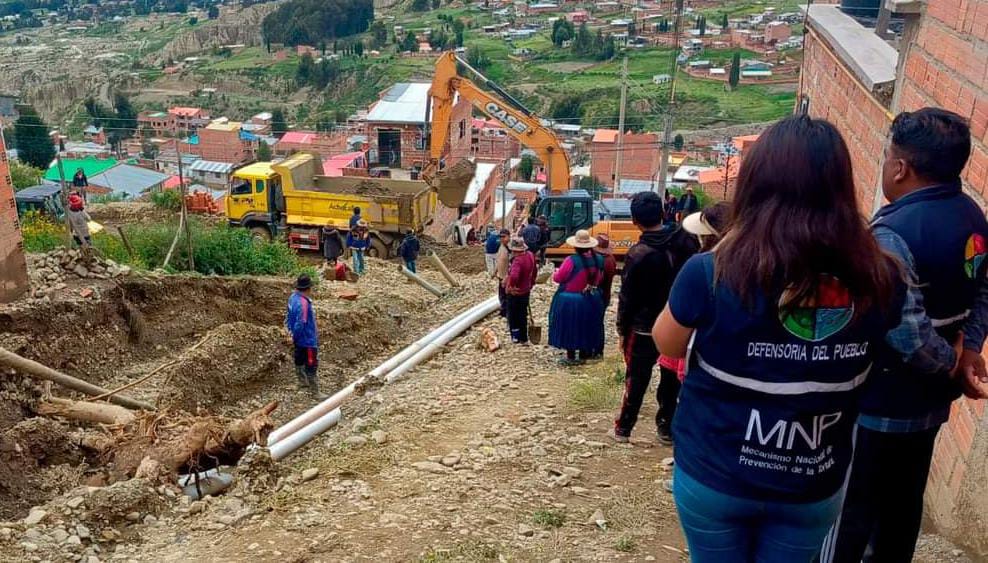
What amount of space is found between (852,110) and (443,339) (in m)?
4.78

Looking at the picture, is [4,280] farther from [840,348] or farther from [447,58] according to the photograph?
[447,58]

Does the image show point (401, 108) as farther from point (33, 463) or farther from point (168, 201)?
point (33, 463)

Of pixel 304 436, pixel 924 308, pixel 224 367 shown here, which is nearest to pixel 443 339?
pixel 224 367

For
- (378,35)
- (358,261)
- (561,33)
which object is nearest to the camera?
(358,261)

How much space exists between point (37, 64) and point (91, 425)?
100488 millimetres

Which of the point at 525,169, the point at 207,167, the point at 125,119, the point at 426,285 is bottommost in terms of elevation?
the point at 125,119

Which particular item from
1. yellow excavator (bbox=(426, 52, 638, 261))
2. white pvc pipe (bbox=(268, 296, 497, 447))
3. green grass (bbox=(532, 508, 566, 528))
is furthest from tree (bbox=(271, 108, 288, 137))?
green grass (bbox=(532, 508, 566, 528))

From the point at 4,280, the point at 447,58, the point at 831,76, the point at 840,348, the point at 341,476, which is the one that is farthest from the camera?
the point at 447,58

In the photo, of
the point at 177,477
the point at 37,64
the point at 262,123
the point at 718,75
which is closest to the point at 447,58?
the point at 177,477

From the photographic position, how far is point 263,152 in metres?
45.8

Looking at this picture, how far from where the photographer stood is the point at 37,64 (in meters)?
91.4

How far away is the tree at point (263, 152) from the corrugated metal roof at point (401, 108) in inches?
387

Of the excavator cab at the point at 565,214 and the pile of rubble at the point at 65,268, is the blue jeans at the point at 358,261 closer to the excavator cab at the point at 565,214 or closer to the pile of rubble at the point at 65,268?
the excavator cab at the point at 565,214

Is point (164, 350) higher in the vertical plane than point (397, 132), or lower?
higher
